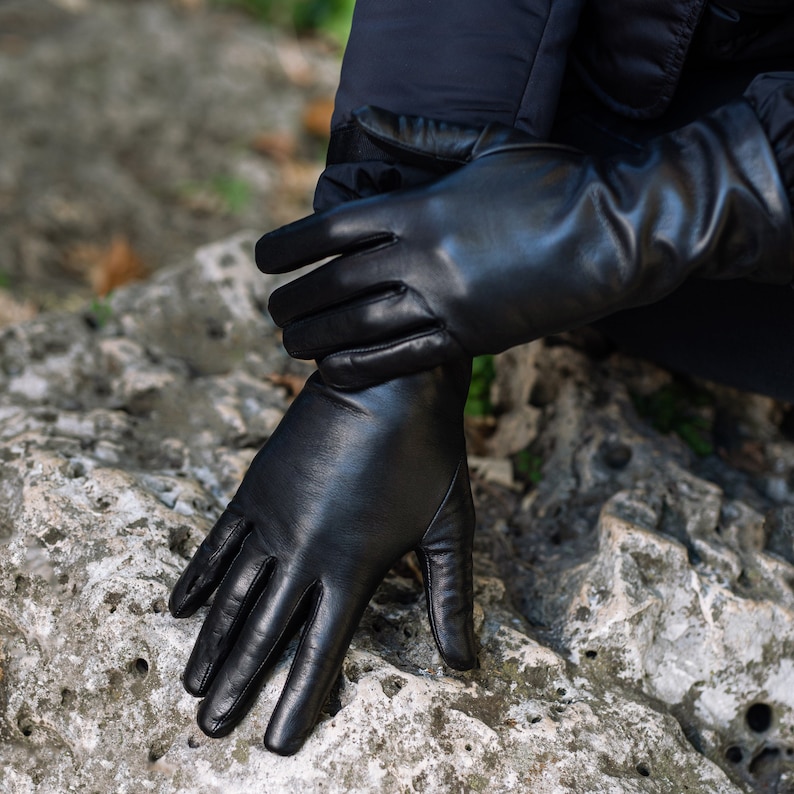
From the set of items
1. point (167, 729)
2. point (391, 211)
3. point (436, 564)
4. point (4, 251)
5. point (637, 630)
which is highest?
point (391, 211)

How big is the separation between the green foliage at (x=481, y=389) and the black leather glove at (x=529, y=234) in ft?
3.01

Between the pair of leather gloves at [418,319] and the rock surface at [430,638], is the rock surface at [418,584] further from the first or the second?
the pair of leather gloves at [418,319]

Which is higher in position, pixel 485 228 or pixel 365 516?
pixel 485 228

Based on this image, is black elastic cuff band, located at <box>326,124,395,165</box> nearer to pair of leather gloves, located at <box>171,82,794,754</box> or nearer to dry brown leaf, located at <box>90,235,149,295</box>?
pair of leather gloves, located at <box>171,82,794,754</box>

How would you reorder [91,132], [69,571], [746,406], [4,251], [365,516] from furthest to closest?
1. [91,132]
2. [4,251]
3. [746,406]
4. [69,571]
5. [365,516]

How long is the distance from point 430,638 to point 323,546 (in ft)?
0.97

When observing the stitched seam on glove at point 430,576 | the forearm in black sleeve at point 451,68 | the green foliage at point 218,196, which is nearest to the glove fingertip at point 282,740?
the stitched seam on glove at point 430,576

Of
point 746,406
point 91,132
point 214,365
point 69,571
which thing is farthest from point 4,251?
point 746,406

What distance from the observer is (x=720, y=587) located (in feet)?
4.82

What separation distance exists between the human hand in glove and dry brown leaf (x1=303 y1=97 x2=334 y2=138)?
Result: 2869 millimetres

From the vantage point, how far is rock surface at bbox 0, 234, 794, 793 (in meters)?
1.26

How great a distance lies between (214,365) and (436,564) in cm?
95

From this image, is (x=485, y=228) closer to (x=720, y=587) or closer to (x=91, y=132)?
(x=720, y=587)

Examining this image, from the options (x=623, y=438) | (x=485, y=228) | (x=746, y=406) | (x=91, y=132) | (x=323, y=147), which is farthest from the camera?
(x=323, y=147)
